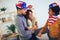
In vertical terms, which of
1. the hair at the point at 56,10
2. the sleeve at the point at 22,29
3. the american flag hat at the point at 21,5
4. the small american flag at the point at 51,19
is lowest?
the sleeve at the point at 22,29

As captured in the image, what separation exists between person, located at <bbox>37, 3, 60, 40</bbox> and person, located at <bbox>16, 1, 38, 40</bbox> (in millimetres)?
177

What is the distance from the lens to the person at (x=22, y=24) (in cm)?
186

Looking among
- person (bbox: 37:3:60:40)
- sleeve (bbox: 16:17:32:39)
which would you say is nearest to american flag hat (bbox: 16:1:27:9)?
sleeve (bbox: 16:17:32:39)

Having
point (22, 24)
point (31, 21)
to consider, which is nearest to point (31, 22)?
point (31, 21)

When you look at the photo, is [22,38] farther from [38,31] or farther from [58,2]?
[58,2]

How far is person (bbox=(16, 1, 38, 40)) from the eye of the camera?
1859mm

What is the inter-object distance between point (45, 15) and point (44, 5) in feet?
0.41

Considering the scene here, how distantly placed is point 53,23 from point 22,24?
1.24 ft

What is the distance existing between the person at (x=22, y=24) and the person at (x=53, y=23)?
0.58ft

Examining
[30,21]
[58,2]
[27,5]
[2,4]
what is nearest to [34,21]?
[30,21]

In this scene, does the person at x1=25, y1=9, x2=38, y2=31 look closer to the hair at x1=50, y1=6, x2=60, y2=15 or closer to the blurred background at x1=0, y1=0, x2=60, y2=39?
→ the blurred background at x1=0, y1=0, x2=60, y2=39

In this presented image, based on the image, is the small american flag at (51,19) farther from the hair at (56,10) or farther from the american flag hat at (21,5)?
the american flag hat at (21,5)

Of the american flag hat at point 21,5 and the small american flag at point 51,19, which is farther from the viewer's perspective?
the american flag hat at point 21,5

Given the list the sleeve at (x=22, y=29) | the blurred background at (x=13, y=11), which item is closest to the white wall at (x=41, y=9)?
the blurred background at (x=13, y=11)
